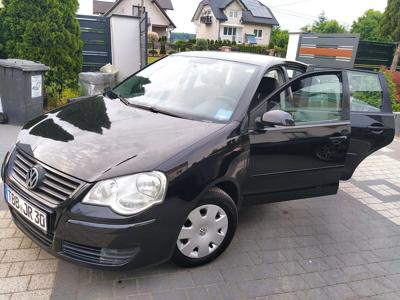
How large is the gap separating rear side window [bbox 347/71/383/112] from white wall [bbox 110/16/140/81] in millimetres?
5990

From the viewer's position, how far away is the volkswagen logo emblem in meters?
2.39

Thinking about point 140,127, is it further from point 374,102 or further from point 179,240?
point 374,102

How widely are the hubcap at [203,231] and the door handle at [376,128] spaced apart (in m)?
2.36

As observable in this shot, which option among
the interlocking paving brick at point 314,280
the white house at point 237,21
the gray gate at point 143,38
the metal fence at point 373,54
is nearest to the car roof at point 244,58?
the interlocking paving brick at point 314,280

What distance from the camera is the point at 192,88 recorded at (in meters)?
3.37

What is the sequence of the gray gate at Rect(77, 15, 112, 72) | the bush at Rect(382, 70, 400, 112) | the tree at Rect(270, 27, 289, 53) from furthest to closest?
the tree at Rect(270, 27, 289, 53)
the bush at Rect(382, 70, 400, 112)
the gray gate at Rect(77, 15, 112, 72)

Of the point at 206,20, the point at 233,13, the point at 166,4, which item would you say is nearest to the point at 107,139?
the point at 166,4

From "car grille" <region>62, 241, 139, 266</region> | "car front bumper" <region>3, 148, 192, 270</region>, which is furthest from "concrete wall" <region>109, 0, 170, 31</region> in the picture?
"car grille" <region>62, 241, 139, 266</region>

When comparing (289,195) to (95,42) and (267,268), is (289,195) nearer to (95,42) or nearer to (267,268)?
(267,268)

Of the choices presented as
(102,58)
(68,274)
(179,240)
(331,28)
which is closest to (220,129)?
(179,240)

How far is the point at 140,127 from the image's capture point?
9.12ft

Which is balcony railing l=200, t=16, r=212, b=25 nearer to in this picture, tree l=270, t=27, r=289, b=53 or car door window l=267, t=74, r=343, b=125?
tree l=270, t=27, r=289, b=53

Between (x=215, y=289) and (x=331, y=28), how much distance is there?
5477cm

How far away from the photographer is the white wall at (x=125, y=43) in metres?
8.87
